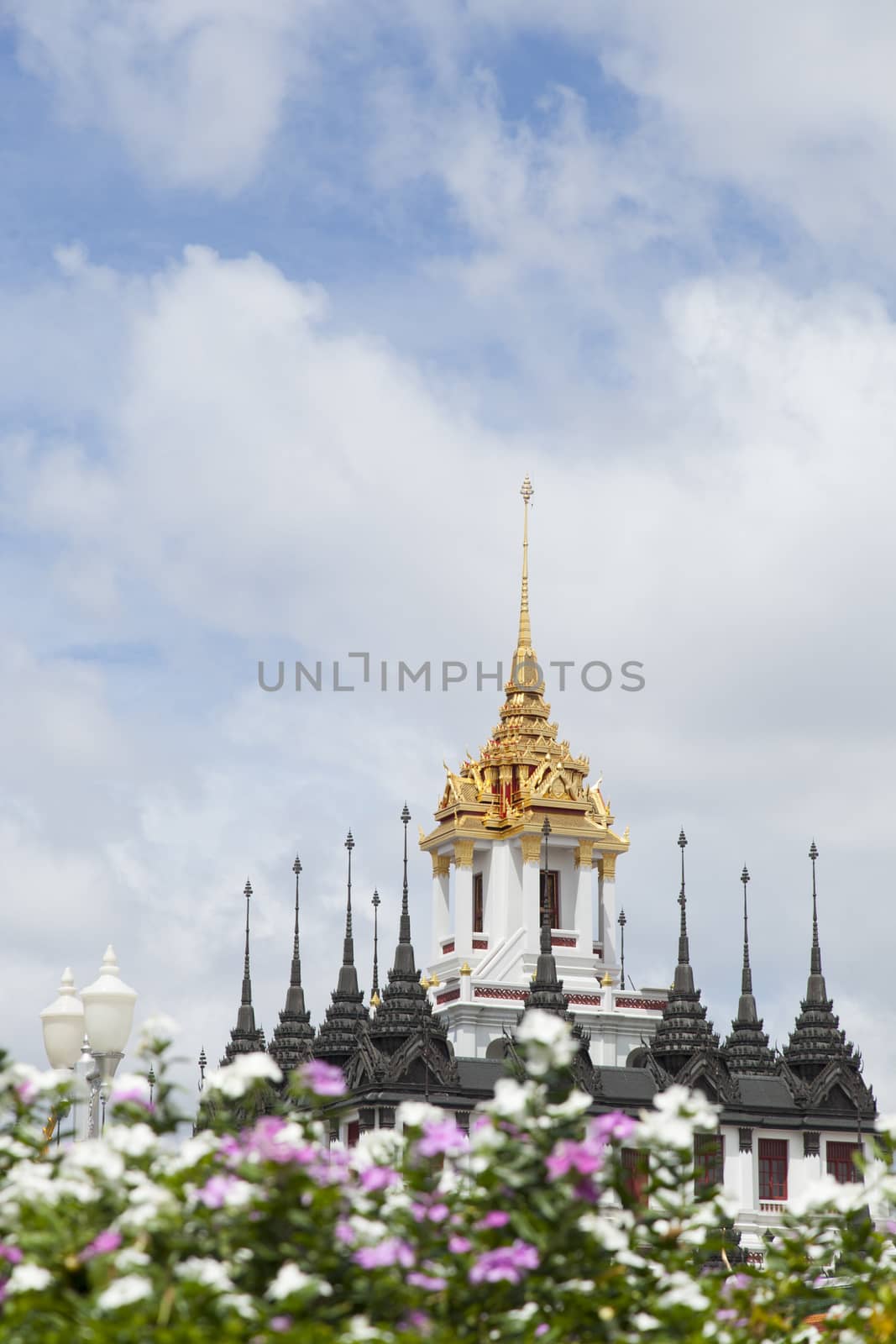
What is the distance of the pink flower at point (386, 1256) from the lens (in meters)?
13.1

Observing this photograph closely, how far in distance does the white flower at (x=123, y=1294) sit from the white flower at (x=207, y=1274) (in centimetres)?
38

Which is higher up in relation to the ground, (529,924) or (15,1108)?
(529,924)

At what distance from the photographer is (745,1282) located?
1653cm

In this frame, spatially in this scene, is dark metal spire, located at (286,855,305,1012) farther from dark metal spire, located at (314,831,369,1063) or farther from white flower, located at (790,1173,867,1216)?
white flower, located at (790,1173,867,1216)

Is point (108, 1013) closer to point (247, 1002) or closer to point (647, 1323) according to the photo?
point (647, 1323)

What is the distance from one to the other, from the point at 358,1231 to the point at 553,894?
239 feet

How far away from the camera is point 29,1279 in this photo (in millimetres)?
12586

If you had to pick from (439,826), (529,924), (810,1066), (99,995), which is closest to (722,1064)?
(810,1066)

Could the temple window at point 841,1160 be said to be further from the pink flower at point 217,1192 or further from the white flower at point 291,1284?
→ the white flower at point 291,1284

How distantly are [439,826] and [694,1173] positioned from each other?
73217mm

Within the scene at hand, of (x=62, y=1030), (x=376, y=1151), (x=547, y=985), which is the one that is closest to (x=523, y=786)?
(x=547, y=985)

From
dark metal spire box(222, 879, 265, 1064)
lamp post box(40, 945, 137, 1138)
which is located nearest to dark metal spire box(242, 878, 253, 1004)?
dark metal spire box(222, 879, 265, 1064)

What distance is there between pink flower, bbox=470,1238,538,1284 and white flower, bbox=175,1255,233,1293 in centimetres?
148

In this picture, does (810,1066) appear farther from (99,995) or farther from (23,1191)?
(23,1191)
